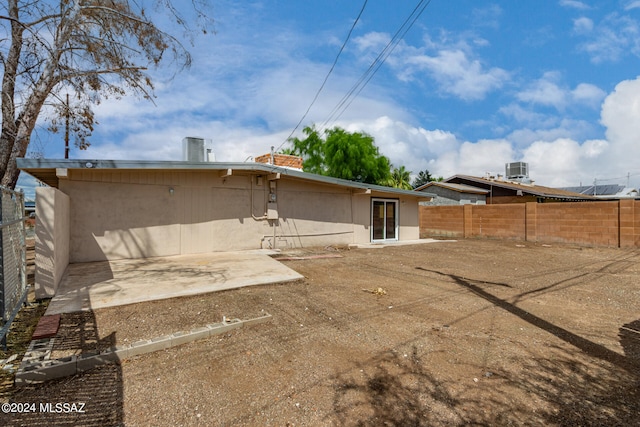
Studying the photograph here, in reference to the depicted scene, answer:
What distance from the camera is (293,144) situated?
31.3 m

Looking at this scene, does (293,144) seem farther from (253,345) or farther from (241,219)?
(253,345)

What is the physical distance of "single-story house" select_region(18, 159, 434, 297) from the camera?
684cm

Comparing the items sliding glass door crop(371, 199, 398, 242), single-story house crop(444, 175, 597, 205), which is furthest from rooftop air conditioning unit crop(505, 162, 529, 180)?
sliding glass door crop(371, 199, 398, 242)

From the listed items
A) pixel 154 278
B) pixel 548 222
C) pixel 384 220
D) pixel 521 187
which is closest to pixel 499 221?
pixel 548 222

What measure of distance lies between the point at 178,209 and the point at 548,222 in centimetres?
1519

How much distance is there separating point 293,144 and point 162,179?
23169mm

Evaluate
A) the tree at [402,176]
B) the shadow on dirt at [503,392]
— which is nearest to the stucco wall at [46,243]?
the shadow on dirt at [503,392]

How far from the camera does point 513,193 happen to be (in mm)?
23641

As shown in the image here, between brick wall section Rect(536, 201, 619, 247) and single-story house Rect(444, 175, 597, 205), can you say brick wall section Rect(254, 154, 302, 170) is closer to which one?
brick wall section Rect(536, 201, 619, 247)

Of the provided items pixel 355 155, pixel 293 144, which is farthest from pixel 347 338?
pixel 293 144

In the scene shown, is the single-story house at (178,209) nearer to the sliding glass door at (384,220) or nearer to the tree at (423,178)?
the sliding glass door at (384,220)

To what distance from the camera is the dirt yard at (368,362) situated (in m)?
2.36

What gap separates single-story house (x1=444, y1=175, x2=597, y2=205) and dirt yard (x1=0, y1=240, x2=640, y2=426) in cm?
1941

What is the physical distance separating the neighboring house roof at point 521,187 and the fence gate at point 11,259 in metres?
25.4
